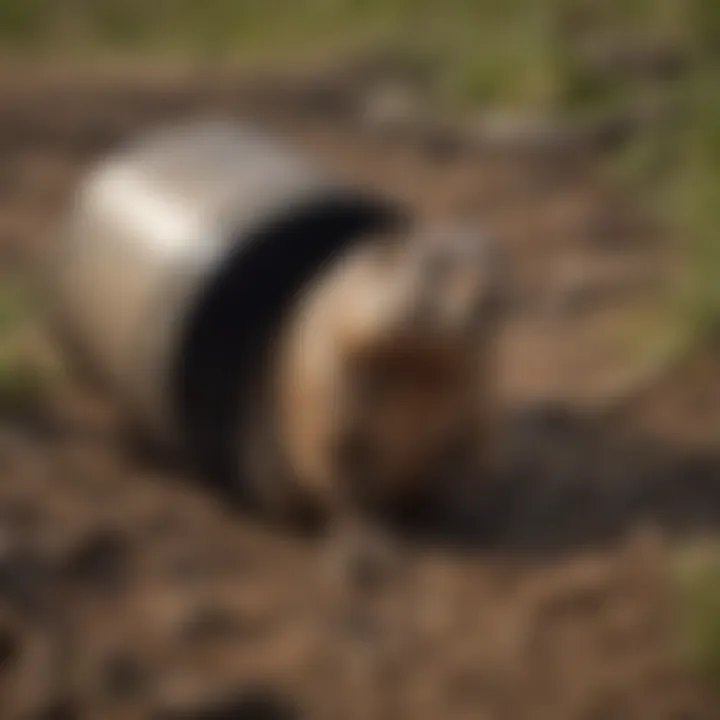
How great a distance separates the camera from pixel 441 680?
79.7 inches

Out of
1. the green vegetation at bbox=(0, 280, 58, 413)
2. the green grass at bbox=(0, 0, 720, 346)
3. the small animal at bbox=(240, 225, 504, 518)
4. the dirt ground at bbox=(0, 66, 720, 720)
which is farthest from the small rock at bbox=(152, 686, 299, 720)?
the green grass at bbox=(0, 0, 720, 346)

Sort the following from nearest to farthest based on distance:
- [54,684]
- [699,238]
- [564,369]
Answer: [54,684] < [699,238] < [564,369]

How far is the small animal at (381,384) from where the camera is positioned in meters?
2.28

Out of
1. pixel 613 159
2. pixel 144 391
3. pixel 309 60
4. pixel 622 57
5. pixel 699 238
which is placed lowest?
pixel 144 391

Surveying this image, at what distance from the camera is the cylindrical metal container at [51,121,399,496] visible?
2.53 m

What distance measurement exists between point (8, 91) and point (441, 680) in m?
4.07

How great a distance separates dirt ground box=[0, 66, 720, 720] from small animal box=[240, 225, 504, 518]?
101mm

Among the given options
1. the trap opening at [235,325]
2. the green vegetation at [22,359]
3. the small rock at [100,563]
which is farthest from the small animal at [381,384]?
the green vegetation at [22,359]

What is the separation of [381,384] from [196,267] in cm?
43

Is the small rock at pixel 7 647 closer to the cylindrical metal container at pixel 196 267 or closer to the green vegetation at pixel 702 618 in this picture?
the cylindrical metal container at pixel 196 267

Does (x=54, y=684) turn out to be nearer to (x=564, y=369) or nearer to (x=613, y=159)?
(x=564, y=369)

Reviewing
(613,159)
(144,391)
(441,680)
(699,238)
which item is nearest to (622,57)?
(613,159)

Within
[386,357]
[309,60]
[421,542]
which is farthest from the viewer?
[309,60]

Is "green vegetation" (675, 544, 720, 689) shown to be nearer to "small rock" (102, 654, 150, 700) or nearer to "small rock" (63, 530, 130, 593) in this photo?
"small rock" (102, 654, 150, 700)
